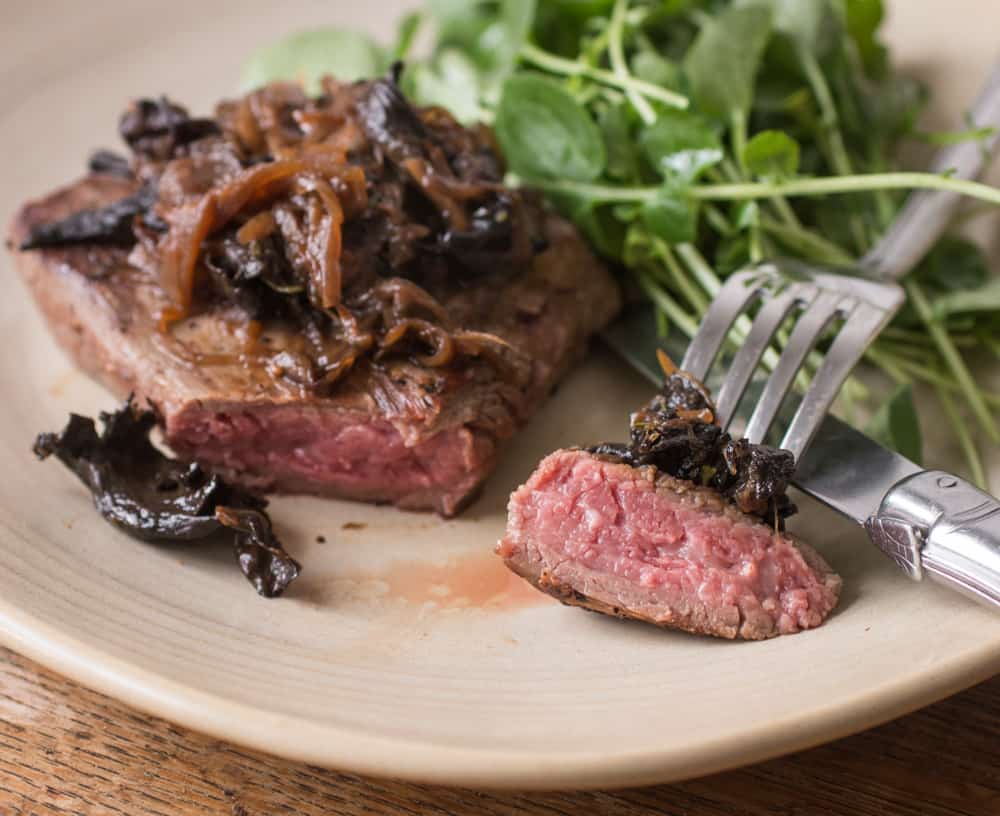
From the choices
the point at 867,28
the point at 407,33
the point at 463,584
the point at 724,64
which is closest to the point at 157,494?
the point at 463,584

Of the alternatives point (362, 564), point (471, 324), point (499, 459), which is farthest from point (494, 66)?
point (362, 564)

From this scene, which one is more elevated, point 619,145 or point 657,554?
point 619,145

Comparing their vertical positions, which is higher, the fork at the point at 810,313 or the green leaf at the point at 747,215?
the green leaf at the point at 747,215

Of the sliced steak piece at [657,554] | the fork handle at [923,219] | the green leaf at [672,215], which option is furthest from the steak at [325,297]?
the fork handle at [923,219]

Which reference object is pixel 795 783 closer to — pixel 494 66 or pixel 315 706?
pixel 315 706

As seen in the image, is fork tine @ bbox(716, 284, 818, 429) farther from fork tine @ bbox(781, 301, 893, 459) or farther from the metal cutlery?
fork tine @ bbox(781, 301, 893, 459)

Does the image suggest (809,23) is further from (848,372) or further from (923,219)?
(848,372)

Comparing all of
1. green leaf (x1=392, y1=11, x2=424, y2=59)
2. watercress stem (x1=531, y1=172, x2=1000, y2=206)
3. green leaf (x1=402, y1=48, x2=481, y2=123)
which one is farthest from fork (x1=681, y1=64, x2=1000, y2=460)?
green leaf (x1=392, y1=11, x2=424, y2=59)

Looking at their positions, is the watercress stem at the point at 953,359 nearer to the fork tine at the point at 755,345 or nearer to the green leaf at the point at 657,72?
the fork tine at the point at 755,345

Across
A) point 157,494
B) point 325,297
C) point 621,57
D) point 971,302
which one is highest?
point 621,57
